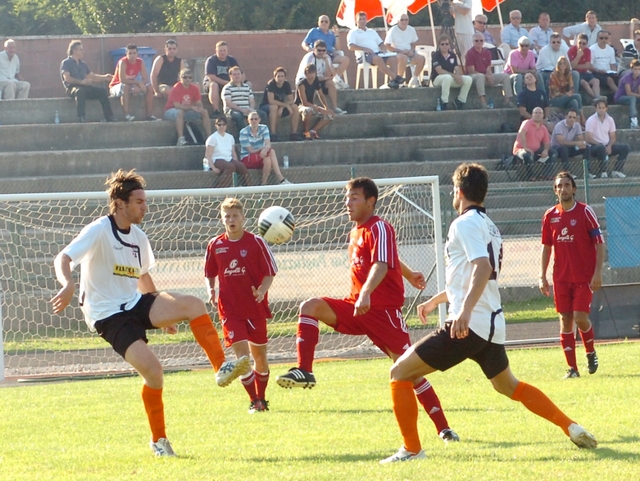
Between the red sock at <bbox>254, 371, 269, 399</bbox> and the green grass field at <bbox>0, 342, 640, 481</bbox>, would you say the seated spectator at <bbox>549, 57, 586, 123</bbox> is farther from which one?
the red sock at <bbox>254, 371, 269, 399</bbox>

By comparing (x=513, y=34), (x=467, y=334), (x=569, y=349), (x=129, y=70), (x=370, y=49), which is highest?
(x=513, y=34)

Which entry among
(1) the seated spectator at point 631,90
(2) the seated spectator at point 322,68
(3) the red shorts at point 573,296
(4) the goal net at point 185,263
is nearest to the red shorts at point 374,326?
(3) the red shorts at point 573,296

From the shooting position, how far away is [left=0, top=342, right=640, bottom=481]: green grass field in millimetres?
5844

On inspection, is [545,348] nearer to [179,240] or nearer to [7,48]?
[179,240]

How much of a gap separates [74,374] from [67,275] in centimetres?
682

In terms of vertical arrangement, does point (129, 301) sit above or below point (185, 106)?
below

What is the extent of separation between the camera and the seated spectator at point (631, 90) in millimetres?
22656

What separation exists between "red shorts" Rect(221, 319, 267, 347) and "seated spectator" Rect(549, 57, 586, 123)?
14.4 metres

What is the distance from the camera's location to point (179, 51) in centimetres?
2356

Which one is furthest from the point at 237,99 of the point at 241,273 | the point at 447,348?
the point at 447,348

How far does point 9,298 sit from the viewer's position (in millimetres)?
14164

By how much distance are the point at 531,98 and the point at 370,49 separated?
12.5 feet

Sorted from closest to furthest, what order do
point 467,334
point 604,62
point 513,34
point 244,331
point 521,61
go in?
point 467,334, point 244,331, point 521,61, point 604,62, point 513,34

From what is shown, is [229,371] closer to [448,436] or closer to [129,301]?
[129,301]
